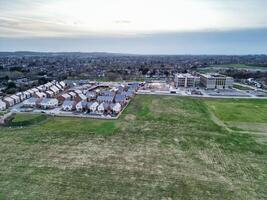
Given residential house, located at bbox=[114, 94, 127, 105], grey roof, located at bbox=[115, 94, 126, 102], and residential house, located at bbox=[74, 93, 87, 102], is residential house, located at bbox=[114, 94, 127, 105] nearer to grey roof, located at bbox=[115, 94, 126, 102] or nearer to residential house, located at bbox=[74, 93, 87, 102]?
grey roof, located at bbox=[115, 94, 126, 102]

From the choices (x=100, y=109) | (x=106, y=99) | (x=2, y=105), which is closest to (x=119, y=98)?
(x=106, y=99)

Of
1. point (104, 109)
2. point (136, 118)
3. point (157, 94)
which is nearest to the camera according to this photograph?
point (136, 118)

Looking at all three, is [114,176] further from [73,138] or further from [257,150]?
[257,150]

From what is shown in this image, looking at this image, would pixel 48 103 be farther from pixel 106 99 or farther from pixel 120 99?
pixel 120 99

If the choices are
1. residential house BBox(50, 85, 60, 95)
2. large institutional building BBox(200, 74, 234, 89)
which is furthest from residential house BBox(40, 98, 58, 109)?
large institutional building BBox(200, 74, 234, 89)

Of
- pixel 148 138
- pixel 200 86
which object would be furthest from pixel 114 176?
pixel 200 86

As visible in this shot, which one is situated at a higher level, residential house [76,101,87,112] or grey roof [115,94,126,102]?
grey roof [115,94,126,102]

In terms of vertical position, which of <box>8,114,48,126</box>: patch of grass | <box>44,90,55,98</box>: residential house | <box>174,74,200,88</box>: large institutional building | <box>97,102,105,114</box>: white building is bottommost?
<box>8,114,48,126</box>: patch of grass

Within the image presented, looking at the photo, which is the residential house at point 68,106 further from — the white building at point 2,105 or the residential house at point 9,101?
the residential house at point 9,101
